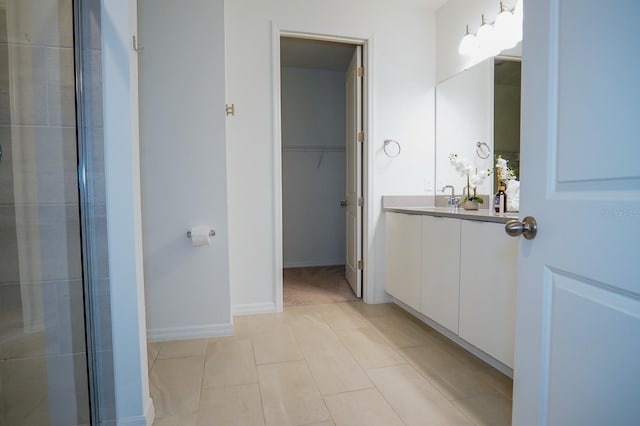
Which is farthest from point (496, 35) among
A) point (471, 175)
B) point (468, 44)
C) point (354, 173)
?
point (354, 173)

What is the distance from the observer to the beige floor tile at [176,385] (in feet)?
4.99

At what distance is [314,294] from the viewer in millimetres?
3281

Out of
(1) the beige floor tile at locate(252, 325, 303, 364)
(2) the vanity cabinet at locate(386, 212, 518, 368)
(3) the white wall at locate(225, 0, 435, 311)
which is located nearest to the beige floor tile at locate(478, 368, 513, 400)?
(2) the vanity cabinet at locate(386, 212, 518, 368)

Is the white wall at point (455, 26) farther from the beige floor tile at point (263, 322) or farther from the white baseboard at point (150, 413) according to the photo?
the white baseboard at point (150, 413)

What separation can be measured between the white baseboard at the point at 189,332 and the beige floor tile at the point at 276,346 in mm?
234

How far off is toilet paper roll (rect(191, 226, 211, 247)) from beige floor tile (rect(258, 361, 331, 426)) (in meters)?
0.86

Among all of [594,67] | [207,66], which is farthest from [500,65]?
[207,66]

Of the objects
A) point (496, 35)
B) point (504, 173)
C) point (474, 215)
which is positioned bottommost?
point (474, 215)

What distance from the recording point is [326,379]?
5.73 feet

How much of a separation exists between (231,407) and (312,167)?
11.3 ft

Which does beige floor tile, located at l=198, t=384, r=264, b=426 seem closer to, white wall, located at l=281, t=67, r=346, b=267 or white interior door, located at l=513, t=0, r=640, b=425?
white interior door, located at l=513, t=0, r=640, b=425

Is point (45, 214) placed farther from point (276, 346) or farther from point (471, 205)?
point (471, 205)

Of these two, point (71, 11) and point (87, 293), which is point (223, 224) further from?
point (71, 11)

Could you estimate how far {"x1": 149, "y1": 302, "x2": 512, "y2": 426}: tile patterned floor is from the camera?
1.45 metres
